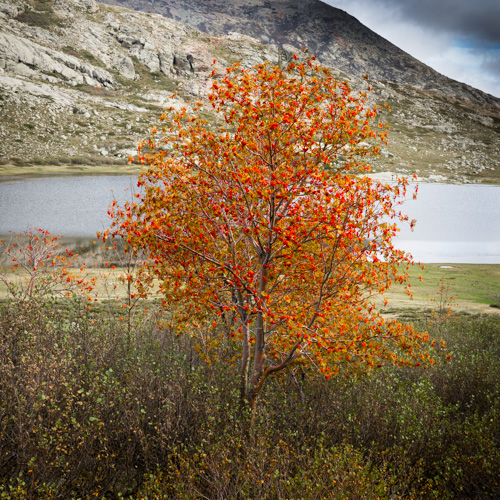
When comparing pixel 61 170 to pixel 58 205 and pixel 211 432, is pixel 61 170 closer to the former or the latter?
pixel 58 205

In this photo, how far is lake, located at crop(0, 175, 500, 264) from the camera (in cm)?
3956

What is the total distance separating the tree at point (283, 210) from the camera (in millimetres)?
6246

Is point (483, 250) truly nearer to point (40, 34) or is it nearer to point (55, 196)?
point (55, 196)

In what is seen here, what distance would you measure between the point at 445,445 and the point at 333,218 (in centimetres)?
439

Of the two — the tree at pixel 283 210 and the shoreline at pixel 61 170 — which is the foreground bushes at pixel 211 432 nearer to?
the tree at pixel 283 210

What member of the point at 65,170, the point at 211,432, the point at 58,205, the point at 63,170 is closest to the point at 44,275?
the point at 211,432

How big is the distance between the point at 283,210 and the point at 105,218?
42616mm

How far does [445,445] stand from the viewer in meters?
6.88

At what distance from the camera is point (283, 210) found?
6.82 metres

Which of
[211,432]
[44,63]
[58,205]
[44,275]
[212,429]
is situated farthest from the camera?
[44,63]

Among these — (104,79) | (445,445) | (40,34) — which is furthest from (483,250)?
(40,34)

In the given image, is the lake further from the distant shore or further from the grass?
the distant shore

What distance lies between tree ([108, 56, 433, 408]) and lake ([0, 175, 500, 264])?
2609 centimetres

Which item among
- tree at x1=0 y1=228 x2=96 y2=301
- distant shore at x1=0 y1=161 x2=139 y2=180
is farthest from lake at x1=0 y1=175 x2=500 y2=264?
tree at x1=0 y1=228 x2=96 y2=301
